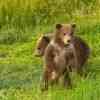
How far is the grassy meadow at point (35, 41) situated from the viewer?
871 centimetres

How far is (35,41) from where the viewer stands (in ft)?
44.8

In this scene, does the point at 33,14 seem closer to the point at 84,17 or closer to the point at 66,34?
the point at 84,17

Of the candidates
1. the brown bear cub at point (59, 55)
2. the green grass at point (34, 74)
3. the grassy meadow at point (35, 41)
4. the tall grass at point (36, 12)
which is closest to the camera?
the green grass at point (34, 74)

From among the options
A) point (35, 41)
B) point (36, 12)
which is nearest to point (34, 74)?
point (35, 41)

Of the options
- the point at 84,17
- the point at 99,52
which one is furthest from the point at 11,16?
the point at 99,52

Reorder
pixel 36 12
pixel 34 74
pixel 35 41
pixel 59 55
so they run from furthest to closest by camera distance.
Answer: pixel 36 12 < pixel 35 41 < pixel 34 74 < pixel 59 55

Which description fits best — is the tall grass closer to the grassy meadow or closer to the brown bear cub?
the grassy meadow

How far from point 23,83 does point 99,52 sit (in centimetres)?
262

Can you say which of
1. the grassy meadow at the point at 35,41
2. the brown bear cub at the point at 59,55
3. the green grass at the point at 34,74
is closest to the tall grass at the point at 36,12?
the grassy meadow at the point at 35,41

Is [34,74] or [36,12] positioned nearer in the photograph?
[34,74]

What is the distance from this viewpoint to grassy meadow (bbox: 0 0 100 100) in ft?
28.6

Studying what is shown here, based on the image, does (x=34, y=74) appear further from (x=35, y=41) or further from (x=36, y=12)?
(x=36, y=12)

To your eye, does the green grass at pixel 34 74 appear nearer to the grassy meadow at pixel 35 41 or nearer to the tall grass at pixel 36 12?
the grassy meadow at pixel 35 41

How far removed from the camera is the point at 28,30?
48.1 ft
